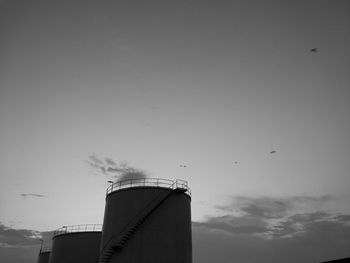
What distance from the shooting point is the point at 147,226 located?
22938mm

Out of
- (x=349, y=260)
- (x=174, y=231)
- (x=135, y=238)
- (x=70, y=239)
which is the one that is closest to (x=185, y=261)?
(x=174, y=231)

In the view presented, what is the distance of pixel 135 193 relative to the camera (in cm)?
2438

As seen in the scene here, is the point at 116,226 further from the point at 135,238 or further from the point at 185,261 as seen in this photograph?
the point at 185,261

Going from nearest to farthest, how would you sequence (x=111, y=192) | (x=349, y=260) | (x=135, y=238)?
(x=349, y=260) < (x=135, y=238) < (x=111, y=192)

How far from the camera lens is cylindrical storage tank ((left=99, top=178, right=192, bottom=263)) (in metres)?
22.2

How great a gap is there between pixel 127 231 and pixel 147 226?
157 cm

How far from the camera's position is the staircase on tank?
22.6 meters

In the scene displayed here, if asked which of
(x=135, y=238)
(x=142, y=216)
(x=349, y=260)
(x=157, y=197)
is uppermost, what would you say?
(x=157, y=197)

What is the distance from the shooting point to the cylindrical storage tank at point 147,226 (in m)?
22.2

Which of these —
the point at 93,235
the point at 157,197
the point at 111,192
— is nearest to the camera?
the point at 157,197

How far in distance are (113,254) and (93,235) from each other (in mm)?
11170

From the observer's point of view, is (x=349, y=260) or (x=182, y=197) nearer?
(x=349, y=260)

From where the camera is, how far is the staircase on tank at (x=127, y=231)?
74.1 ft

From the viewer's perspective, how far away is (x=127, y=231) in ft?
75.3
